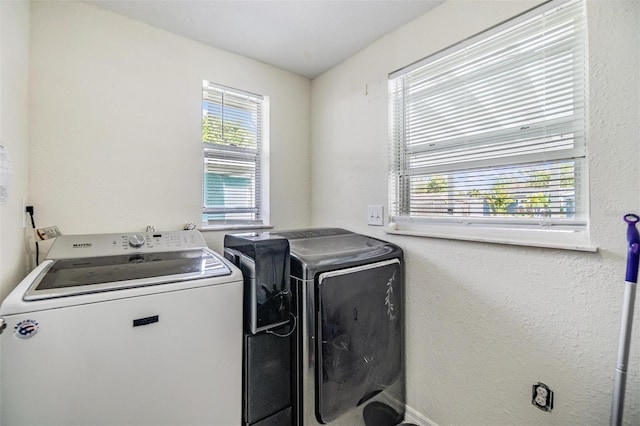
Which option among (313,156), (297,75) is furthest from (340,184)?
(297,75)

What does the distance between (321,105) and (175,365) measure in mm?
2087

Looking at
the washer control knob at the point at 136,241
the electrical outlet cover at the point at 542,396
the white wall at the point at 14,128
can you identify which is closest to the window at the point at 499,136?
the electrical outlet cover at the point at 542,396

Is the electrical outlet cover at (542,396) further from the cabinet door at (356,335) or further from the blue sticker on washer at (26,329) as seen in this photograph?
the blue sticker on washer at (26,329)

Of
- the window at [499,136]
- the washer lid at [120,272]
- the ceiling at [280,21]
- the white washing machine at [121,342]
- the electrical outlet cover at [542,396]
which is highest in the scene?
the ceiling at [280,21]

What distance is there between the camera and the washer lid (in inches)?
39.8

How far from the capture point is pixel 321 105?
2426 millimetres

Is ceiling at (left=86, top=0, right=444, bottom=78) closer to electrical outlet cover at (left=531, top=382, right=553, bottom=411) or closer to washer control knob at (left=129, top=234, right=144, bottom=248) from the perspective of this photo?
washer control knob at (left=129, top=234, right=144, bottom=248)

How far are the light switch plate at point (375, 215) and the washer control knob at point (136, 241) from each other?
138 centimetres

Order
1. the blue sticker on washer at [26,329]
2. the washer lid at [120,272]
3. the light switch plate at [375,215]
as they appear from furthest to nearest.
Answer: the light switch plate at [375,215], the washer lid at [120,272], the blue sticker on washer at [26,329]

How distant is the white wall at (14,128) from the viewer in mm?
1057

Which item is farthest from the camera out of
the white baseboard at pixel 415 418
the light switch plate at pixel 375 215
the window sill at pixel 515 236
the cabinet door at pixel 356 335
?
the light switch plate at pixel 375 215

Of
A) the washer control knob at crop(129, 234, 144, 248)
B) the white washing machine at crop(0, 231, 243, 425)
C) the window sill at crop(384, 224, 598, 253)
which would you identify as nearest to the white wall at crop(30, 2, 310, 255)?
the washer control knob at crop(129, 234, 144, 248)

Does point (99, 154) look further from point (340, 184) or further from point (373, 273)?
point (373, 273)

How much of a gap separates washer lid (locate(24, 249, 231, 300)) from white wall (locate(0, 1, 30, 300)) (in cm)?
14
